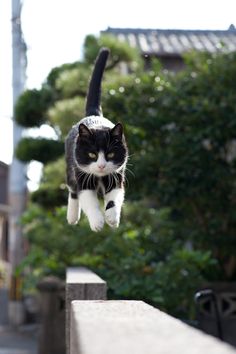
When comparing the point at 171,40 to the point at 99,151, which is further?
the point at 171,40

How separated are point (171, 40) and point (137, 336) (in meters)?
15.9

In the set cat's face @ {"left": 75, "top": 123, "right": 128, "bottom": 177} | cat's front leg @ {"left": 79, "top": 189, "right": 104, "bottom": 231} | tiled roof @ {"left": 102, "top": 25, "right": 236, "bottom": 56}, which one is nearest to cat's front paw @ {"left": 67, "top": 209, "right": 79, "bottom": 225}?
cat's front leg @ {"left": 79, "top": 189, "right": 104, "bottom": 231}

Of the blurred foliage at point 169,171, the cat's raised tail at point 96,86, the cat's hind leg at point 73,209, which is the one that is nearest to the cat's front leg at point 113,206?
the cat's hind leg at point 73,209

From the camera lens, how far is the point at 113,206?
9.08ft

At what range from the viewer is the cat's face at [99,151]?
2662mm

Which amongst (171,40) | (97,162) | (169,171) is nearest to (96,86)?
(97,162)

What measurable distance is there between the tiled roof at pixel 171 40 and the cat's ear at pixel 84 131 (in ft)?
42.4

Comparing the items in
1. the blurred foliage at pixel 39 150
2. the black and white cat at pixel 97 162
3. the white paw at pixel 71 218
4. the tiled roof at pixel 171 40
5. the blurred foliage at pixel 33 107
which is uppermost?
the tiled roof at pixel 171 40

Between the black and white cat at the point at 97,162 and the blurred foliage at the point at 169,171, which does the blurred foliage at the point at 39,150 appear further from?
the black and white cat at the point at 97,162

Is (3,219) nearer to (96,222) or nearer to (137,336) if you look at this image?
(96,222)

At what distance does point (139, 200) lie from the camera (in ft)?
32.1

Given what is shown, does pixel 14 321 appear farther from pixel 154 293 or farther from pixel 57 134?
pixel 154 293

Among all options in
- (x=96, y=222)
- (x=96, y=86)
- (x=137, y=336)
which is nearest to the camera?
(x=137, y=336)

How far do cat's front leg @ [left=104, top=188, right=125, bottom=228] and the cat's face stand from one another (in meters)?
0.10
